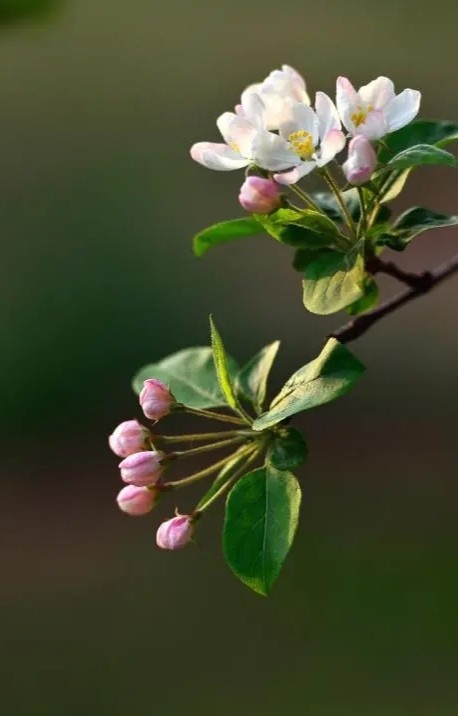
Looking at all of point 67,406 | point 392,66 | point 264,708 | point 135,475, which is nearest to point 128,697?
point 264,708

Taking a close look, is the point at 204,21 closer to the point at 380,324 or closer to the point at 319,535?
the point at 380,324

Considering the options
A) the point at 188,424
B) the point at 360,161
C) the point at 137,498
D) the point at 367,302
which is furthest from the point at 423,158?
the point at 188,424

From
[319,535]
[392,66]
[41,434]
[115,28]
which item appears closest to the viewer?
[319,535]

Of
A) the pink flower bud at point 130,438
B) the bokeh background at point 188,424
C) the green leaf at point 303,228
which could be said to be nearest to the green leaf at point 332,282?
the green leaf at point 303,228

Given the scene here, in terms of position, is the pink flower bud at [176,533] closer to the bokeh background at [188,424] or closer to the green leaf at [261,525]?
the green leaf at [261,525]

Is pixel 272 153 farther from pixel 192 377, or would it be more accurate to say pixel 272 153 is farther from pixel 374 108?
pixel 192 377

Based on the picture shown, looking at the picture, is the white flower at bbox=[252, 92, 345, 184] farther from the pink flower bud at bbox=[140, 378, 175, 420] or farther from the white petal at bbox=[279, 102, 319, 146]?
the pink flower bud at bbox=[140, 378, 175, 420]

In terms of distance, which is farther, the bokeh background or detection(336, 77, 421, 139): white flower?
the bokeh background

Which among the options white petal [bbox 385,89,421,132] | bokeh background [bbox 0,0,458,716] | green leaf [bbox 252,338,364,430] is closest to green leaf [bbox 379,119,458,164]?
white petal [bbox 385,89,421,132]
